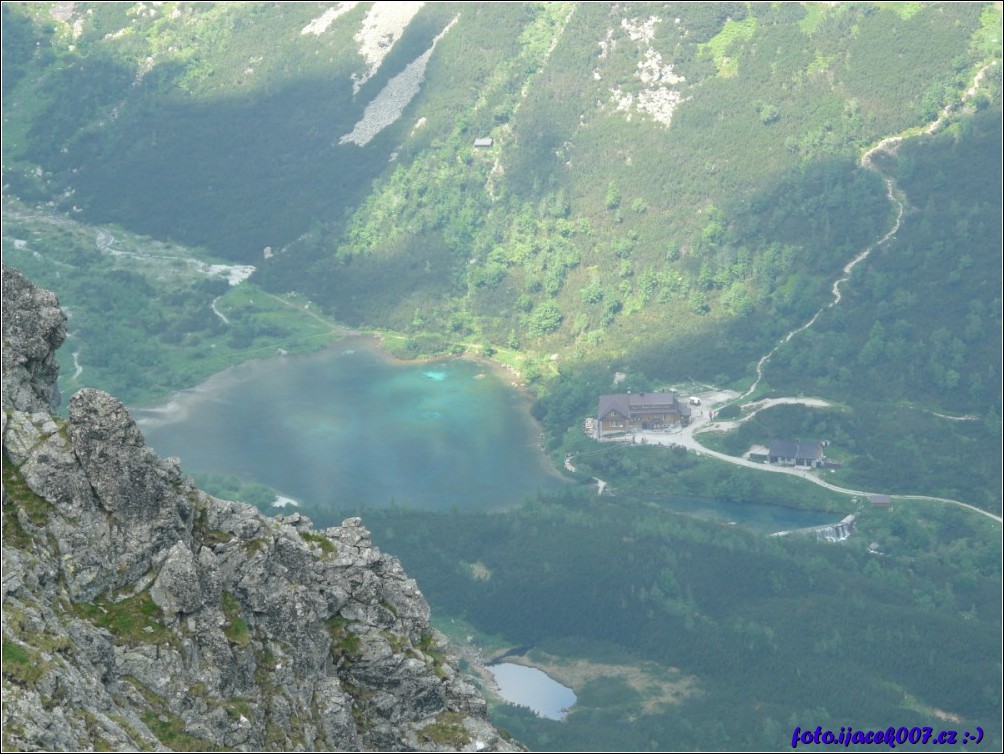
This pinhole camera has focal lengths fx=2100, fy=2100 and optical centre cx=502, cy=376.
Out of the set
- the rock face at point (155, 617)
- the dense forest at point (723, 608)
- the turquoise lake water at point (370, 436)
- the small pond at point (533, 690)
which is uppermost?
the turquoise lake water at point (370, 436)

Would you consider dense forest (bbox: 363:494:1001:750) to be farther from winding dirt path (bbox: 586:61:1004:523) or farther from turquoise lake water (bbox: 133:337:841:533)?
winding dirt path (bbox: 586:61:1004:523)

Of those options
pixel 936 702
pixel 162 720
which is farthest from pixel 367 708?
pixel 936 702

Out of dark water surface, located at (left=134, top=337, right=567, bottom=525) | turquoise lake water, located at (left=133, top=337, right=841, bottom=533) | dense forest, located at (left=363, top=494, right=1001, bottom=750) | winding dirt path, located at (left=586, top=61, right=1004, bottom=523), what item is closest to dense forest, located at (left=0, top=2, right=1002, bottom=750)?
dense forest, located at (left=363, top=494, right=1001, bottom=750)

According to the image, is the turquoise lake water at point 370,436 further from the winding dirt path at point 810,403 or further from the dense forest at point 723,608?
the winding dirt path at point 810,403

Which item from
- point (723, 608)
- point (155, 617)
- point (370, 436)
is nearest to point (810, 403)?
point (370, 436)

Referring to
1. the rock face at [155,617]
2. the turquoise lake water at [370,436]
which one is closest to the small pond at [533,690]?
the turquoise lake water at [370,436]

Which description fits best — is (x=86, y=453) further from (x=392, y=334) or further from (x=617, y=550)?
(x=392, y=334)

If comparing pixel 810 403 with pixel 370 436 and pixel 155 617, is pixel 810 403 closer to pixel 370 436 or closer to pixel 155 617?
pixel 370 436
